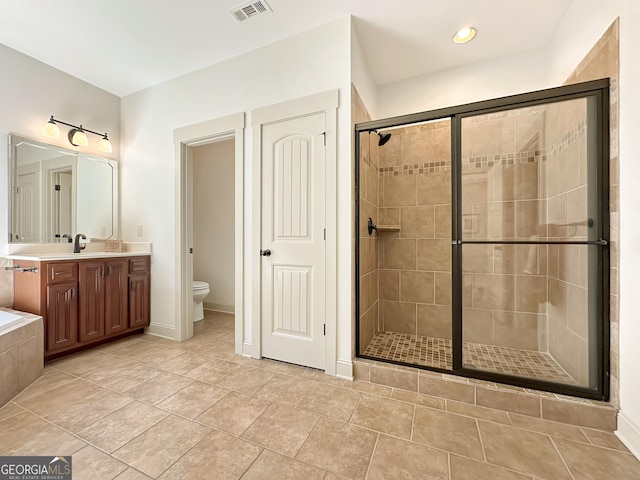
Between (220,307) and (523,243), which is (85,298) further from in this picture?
(523,243)

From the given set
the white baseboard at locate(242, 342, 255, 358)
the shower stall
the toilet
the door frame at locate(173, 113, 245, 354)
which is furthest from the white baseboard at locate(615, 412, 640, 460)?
the toilet

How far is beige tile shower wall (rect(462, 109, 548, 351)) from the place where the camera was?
73.8 inches

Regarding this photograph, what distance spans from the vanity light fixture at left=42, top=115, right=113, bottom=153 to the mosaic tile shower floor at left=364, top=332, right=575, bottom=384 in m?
3.53

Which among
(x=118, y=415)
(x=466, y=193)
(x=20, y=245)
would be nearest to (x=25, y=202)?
(x=20, y=245)

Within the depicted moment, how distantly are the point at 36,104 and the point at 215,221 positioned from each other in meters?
2.14

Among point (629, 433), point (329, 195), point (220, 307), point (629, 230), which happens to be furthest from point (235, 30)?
point (629, 433)

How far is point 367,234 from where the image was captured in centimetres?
236

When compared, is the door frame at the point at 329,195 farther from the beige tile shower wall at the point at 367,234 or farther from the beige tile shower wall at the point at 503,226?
the beige tile shower wall at the point at 503,226

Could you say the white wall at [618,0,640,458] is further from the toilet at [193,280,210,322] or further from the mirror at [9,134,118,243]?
the mirror at [9,134,118,243]

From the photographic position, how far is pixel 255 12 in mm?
1971

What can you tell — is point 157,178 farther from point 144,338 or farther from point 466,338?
point 466,338

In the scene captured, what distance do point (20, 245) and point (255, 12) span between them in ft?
9.51

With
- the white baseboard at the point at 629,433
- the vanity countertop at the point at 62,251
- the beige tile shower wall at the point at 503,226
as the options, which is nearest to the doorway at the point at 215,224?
the vanity countertop at the point at 62,251

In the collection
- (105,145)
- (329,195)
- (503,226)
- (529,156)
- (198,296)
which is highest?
(105,145)
